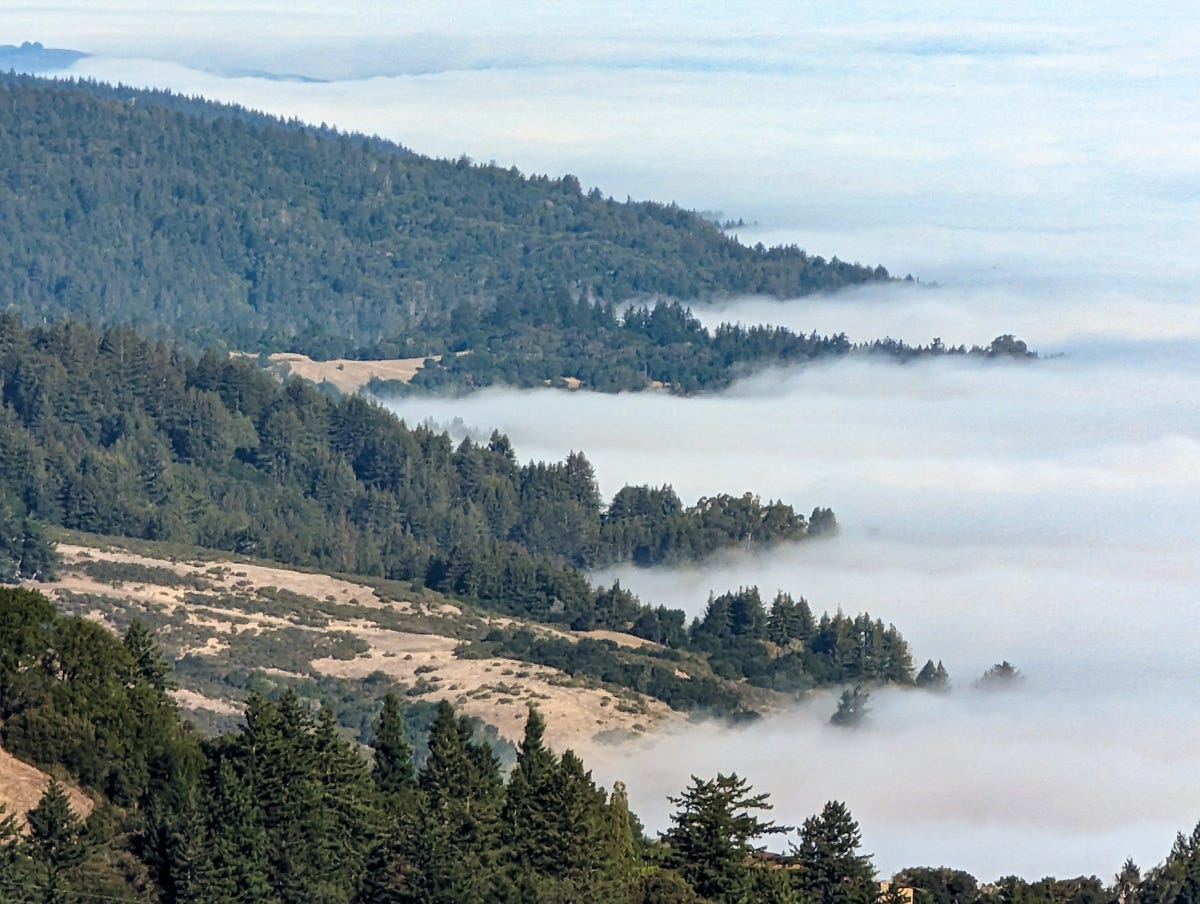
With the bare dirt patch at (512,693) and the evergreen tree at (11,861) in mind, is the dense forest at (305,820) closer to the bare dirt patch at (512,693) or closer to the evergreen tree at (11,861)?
the evergreen tree at (11,861)

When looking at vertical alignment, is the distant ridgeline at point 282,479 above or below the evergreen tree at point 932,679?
above

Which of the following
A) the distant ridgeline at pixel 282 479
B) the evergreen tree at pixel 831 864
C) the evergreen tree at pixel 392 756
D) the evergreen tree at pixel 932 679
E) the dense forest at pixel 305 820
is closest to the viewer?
the dense forest at pixel 305 820

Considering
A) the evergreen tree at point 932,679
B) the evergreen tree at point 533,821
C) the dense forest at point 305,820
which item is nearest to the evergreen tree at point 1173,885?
the dense forest at point 305,820

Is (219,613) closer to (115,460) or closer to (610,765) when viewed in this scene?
(610,765)

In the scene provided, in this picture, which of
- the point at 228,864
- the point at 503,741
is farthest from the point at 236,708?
the point at 228,864

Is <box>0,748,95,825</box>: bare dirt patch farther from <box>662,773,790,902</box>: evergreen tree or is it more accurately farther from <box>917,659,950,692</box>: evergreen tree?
<box>917,659,950,692</box>: evergreen tree

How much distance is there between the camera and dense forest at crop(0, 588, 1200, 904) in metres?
55.4

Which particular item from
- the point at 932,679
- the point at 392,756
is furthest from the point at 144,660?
the point at 932,679

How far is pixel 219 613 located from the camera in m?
118

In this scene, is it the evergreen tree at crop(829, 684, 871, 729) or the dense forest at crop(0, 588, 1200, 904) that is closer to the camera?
the dense forest at crop(0, 588, 1200, 904)

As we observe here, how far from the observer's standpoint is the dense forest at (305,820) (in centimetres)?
5538

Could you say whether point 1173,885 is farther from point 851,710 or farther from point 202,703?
point 851,710

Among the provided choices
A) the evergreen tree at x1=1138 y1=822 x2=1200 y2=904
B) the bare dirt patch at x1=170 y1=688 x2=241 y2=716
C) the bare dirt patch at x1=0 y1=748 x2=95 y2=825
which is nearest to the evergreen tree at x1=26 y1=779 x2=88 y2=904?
the bare dirt patch at x1=0 y1=748 x2=95 y2=825

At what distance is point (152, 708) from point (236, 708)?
37.1 meters
